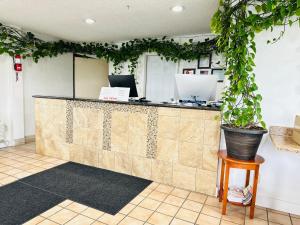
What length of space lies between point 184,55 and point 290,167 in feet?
9.26

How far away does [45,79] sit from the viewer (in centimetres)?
461

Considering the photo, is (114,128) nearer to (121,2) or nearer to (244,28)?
(121,2)

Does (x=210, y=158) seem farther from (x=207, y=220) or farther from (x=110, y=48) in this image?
(x=110, y=48)

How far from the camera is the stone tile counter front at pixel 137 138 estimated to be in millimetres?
2396

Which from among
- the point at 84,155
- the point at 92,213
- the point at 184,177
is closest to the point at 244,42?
the point at 184,177

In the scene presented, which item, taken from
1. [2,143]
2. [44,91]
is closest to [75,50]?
[44,91]

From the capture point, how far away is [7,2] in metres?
2.78

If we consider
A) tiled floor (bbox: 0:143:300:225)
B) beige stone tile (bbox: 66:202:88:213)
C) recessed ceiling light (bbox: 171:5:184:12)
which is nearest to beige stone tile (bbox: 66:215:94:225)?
tiled floor (bbox: 0:143:300:225)

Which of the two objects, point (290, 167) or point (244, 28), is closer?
point (244, 28)

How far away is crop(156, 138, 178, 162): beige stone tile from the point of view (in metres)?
2.55

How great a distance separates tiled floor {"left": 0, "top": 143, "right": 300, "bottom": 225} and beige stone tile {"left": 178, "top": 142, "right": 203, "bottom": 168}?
0.35 metres

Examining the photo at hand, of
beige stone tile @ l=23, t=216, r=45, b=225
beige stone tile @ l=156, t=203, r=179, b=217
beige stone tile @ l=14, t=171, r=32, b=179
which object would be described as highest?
beige stone tile @ l=14, t=171, r=32, b=179

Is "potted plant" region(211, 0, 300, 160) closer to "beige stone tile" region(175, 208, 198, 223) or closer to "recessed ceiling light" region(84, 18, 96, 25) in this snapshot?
"beige stone tile" region(175, 208, 198, 223)

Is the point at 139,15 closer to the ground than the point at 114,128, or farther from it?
farther from it
